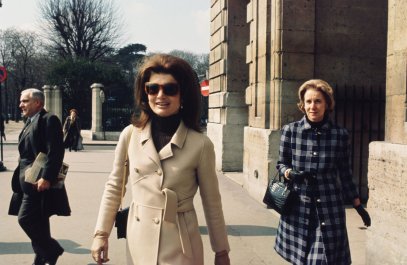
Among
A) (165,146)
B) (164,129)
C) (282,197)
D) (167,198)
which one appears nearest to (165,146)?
(165,146)

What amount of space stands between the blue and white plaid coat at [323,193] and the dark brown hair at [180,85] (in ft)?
3.79

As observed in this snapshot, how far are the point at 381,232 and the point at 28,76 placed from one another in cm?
5617

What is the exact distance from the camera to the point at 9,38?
5372 centimetres

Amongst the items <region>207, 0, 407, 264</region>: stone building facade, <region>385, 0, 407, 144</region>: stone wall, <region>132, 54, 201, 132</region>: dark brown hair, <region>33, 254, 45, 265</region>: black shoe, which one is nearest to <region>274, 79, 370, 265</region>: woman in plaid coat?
<region>385, 0, 407, 144</region>: stone wall

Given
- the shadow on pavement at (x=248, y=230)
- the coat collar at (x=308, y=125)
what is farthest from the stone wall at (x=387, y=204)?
the shadow on pavement at (x=248, y=230)

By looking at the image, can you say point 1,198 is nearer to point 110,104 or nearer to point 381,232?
point 381,232

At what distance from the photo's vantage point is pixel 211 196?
2588mm

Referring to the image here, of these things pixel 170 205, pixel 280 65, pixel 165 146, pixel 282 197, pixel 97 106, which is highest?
pixel 280 65

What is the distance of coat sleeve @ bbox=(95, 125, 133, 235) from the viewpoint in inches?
102

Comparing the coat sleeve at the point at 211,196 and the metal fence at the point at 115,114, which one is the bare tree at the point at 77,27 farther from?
the coat sleeve at the point at 211,196

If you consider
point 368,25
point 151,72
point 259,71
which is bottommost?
point 151,72

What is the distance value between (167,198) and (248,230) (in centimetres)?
374

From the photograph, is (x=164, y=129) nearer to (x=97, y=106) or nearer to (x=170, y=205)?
(x=170, y=205)

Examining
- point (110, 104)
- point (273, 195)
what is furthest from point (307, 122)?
point (110, 104)
